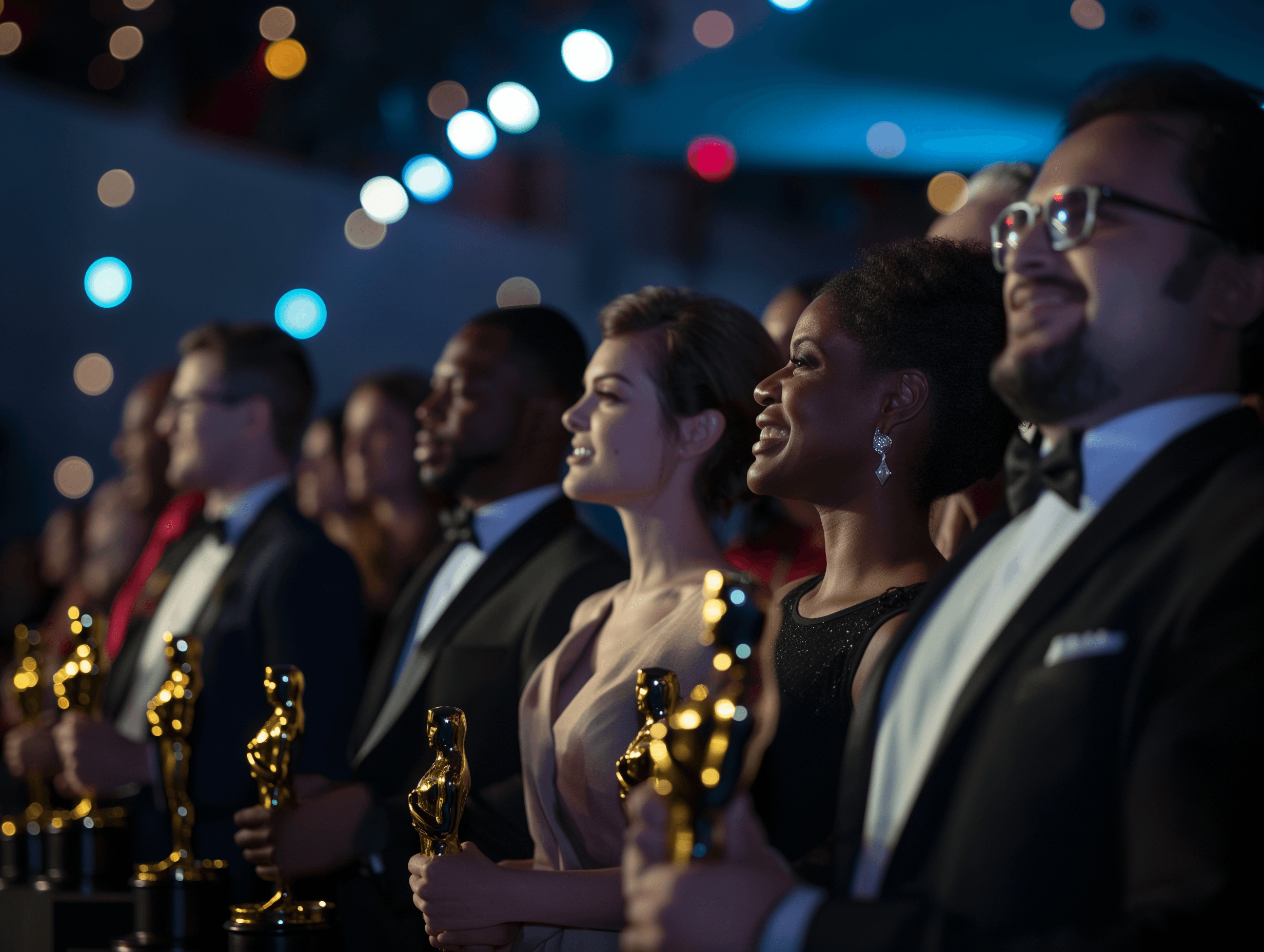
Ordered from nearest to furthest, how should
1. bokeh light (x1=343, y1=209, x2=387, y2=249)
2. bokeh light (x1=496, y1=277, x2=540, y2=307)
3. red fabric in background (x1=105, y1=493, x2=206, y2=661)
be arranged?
1. red fabric in background (x1=105, y1=493, x2=206, y2=661)
2. bokeh light (x1=496, y1=277, x2=540, y2=307)
3. bokeh light (x1=343, y1=209, x2=387, y2=249)

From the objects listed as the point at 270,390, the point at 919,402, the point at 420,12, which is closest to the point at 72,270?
the point at 420,12

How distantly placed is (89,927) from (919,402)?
232 centimetres

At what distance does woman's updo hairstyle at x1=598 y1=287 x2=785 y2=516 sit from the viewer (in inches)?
103

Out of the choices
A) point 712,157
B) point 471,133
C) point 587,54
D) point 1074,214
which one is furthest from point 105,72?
point 1074,214

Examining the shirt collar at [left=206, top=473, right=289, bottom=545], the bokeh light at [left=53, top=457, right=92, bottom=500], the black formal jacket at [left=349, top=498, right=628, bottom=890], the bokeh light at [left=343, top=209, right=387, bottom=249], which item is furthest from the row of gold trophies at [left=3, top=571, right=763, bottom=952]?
the bokeh light at [left=53, top=457, right=92, bottom=500]

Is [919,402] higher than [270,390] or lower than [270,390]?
lower

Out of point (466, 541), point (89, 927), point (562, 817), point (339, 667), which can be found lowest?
point (89, 927)

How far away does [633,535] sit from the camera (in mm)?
2656

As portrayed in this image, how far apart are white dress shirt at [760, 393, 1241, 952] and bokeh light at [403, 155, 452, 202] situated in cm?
629

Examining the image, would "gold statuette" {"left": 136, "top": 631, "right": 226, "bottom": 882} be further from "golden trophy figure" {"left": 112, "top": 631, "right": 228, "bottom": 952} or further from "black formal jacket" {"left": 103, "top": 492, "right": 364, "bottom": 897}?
"black formal jacket" {"left": 103, "top": 492, "right": 364, "bottom": 897}

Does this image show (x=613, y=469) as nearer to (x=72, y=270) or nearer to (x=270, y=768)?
(x=270, y=768)

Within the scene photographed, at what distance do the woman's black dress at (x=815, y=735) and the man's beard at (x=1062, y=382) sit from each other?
1.96 ft

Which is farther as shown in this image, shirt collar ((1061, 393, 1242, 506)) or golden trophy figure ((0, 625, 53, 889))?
golden trophy figure ((0, 625, 53, 889))

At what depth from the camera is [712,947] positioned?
4.34ft
